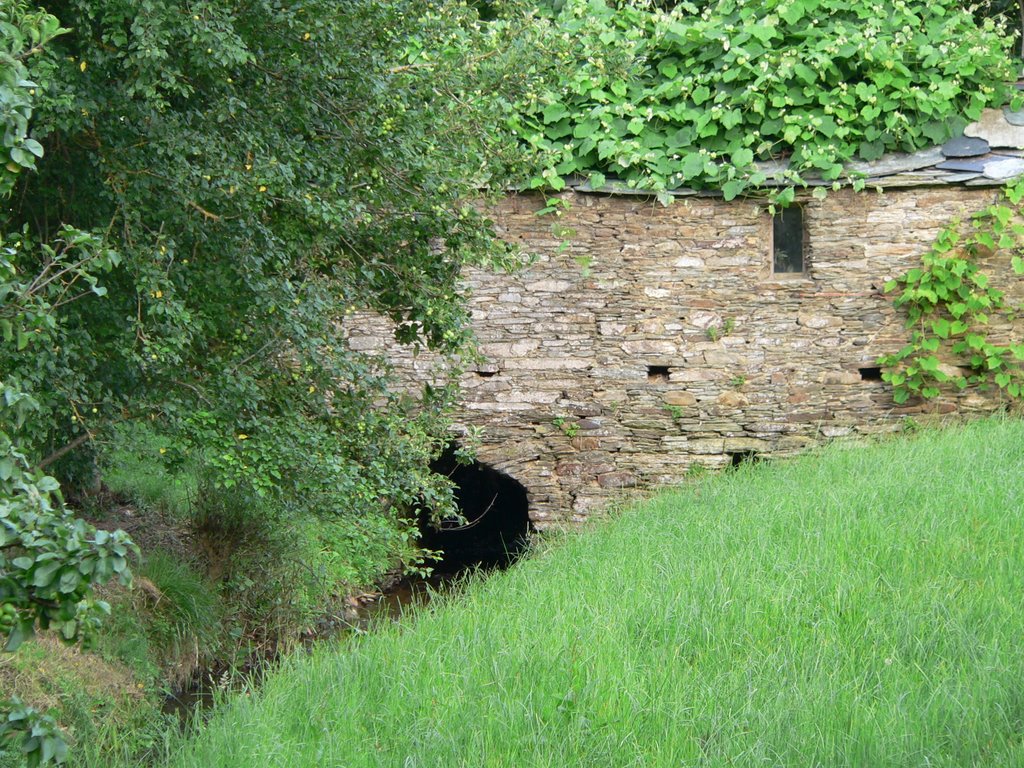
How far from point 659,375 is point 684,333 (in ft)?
1.47

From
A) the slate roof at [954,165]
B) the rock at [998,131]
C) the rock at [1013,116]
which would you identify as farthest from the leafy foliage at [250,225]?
the rock at [1013,116]

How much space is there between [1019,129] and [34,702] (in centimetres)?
888

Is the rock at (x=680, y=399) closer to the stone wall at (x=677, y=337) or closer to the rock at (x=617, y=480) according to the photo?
the stone wall at (x=677, y=337)

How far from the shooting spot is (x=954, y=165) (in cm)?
879

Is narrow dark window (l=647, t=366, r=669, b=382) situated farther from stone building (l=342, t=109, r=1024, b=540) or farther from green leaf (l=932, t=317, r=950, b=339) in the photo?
green leaf (l=932, t=317, r=950, b=339)

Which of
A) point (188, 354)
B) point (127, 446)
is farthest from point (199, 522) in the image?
point (188, 354)

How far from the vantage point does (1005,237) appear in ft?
28.4

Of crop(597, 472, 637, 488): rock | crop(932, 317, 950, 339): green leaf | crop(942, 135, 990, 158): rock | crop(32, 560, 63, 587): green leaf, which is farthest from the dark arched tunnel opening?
crop(32, 560, 63, 587): green leaf

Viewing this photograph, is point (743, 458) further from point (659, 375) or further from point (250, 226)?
point (250, 226)

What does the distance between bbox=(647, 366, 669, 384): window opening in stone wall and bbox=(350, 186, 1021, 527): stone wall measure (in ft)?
0.05

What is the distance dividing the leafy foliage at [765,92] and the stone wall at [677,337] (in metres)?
0.37

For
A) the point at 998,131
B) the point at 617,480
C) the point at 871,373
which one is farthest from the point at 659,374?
the point at 998,131

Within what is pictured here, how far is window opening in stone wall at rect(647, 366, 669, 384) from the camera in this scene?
9.20m

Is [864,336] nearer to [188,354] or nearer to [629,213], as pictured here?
[629,213]
